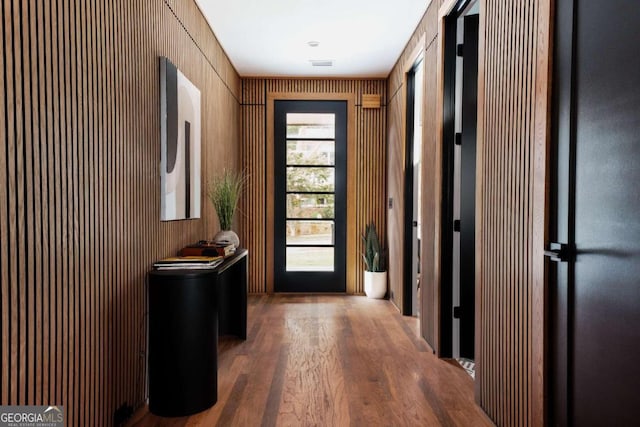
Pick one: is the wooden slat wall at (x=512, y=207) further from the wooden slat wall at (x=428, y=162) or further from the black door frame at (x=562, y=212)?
the wooden slat wall at (x=428, y=162)

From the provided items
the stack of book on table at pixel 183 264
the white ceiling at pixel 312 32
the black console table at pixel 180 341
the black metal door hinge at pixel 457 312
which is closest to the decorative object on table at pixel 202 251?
the stack of book on table at pixel 183 264

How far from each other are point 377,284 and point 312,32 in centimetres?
314

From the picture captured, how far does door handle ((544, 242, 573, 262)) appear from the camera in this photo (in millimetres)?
1793

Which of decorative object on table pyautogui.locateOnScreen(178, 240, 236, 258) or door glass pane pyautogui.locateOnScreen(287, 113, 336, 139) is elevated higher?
door glass pane pyautogui.locateOnScreen(287, 113, 336, 139)

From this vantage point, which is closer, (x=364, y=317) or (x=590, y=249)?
(x=590, y=249)

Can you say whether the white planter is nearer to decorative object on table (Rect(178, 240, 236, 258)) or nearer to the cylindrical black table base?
decorative object on table (Rect(178, 240, 236, 258))

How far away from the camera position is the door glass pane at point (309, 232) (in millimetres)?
6215

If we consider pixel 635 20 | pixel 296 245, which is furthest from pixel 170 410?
pixel 296 245

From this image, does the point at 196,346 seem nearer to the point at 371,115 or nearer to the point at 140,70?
Result: the point at 140,70

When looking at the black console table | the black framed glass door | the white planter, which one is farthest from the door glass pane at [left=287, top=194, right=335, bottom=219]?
the black console table

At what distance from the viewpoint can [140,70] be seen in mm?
2713

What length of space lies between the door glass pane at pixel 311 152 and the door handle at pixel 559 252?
4.45 meters

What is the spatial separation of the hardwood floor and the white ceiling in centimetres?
296

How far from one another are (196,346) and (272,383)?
735mm
